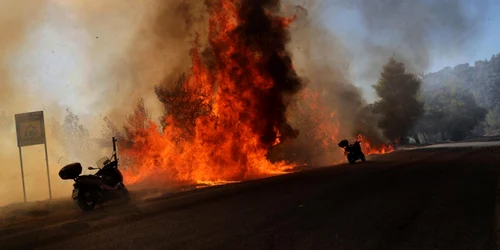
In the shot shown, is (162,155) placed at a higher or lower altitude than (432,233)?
higher

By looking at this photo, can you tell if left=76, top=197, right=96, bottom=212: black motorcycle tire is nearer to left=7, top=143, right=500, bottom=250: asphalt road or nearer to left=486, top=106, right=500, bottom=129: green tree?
left=7, top=143, right=500, bottom=250: asphalt road

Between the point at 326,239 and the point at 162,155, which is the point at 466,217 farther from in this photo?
the point at 162,155

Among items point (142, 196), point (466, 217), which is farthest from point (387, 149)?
point (466, 217)

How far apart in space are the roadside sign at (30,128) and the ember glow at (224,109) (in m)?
5.78

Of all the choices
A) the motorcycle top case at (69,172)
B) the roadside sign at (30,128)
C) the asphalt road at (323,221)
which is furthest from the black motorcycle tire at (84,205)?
the roadside sign at (30,128)

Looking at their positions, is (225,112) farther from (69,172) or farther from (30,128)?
(69,172)

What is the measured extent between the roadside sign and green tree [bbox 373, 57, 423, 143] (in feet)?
159

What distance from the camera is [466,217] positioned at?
23.1 ft

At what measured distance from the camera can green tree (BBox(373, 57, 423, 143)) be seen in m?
56.6

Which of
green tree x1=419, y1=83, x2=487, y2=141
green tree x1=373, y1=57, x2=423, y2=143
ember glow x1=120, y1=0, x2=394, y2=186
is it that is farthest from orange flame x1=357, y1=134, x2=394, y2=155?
green tree x1=419, y1=83, x2=487, y2=141

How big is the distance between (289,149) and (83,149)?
1748 centimetres

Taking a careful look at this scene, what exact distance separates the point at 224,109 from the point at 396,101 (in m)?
45.4

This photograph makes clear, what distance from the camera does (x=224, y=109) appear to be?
19391 mm

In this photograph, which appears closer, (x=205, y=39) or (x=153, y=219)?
(x=153, y=219)
